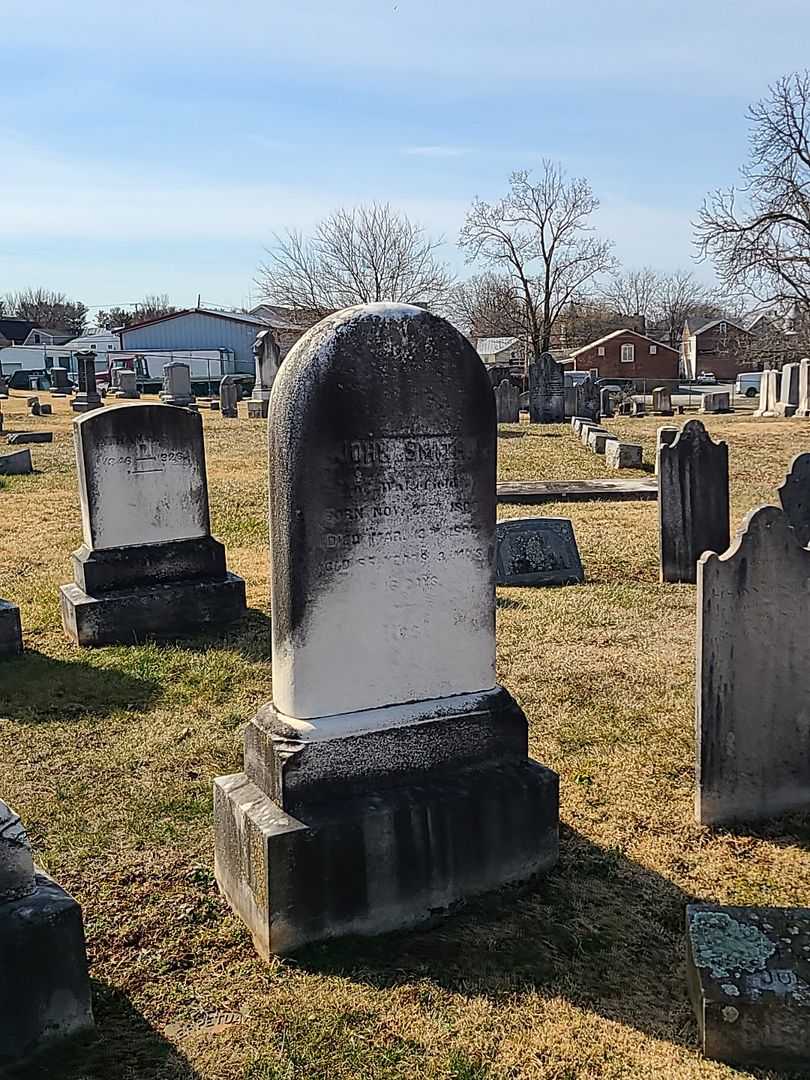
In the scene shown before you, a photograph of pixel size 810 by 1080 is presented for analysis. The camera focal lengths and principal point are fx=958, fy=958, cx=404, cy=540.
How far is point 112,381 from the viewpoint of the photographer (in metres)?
49.7

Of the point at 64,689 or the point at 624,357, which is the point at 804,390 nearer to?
the point at 64,689

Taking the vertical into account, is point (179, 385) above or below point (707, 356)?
below

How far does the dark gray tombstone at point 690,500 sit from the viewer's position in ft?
26.9

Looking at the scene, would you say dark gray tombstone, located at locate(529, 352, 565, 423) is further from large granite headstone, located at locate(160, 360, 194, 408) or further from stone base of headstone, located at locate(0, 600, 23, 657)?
stone base of headstone, located at locate(0, 600, 23, 657)

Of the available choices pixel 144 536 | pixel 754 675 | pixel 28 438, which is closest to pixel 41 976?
pixel 754 675

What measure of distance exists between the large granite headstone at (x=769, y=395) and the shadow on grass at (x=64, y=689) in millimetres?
26534

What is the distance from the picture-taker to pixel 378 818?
3498 millimetres

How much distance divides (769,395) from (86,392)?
78.2ft

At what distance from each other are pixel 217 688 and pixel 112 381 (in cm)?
4669

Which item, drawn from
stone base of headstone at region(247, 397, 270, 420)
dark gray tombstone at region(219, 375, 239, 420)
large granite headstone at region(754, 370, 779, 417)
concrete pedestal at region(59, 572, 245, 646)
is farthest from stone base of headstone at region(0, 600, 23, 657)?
large granite headstone at region(754, 370, 779, 417)

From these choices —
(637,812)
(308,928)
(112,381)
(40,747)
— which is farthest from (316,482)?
(112,381)

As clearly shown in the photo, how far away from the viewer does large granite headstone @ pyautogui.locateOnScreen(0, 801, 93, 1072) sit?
2824 millimetres

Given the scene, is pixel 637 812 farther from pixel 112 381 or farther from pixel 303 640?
pixel 112 381

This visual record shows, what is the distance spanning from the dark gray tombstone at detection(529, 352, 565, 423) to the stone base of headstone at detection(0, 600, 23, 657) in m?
21.6
